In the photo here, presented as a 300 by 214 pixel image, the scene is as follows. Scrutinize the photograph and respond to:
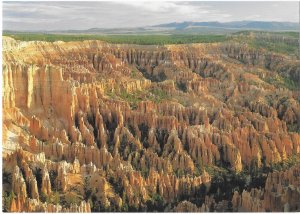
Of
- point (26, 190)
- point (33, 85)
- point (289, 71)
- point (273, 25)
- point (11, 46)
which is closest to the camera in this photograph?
point (26, 190)

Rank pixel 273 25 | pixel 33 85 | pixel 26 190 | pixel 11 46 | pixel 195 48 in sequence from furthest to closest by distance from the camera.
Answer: pixel 273 25 → pixel 195 48 → pixel 11 46 → pixel 33 85 → pixel 26 190

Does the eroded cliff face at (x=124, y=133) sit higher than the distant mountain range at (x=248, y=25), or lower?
lower

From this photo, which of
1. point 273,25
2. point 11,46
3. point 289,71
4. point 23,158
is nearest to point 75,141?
point 23,158

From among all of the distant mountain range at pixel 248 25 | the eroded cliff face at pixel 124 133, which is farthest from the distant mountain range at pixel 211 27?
the eroded cliff face at pixel 124 133

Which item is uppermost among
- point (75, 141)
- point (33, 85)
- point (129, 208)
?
point (33, 85)

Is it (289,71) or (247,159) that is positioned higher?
(289,71)

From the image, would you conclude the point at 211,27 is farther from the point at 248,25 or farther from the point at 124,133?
the point at 124,133

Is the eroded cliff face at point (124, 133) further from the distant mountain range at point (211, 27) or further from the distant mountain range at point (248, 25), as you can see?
the distant mountain range at point (248, 25)

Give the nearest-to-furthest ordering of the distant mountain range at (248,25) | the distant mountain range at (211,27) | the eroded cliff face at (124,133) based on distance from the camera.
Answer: the eroded cliff face at (124,133) < the distant mountain range at (211,27) < the distant mountain range at (248,25)

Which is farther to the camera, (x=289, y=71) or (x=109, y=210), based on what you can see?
(x=289, y=71)

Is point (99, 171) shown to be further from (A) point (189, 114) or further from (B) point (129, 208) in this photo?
(A) point (189, 114)
